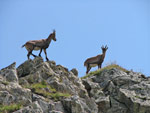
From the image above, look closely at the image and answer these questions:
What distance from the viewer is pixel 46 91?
21.1 meters

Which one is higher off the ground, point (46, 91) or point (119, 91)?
point (119, 91)

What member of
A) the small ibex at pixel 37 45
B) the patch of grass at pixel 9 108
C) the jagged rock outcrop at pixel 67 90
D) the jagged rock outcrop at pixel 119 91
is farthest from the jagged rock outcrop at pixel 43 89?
the small ibex at pixel 37 45

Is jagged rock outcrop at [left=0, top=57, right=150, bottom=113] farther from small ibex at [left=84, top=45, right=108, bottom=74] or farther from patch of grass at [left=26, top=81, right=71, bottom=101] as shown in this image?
small ibex at [left=84, top=45, right=108, bottom=74]

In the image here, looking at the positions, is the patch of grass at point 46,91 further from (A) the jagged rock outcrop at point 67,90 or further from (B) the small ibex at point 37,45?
(B) the small ibex at point 37,45

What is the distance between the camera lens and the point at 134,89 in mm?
24047

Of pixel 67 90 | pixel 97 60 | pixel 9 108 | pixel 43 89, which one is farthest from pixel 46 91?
pixel 97 60

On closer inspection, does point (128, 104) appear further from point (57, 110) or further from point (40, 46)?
point (40, 46)

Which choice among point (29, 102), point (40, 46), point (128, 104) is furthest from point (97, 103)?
point (40, 46)

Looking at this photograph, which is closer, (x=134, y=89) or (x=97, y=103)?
(x=97, y=103)

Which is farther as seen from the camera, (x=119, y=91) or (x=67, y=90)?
(x=119, y=91)

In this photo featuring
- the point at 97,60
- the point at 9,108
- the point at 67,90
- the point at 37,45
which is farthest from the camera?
the point at 97,60

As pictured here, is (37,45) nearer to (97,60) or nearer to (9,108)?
(97,60)

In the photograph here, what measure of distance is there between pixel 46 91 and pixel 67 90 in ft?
4.77

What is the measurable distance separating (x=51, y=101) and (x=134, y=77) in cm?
789
